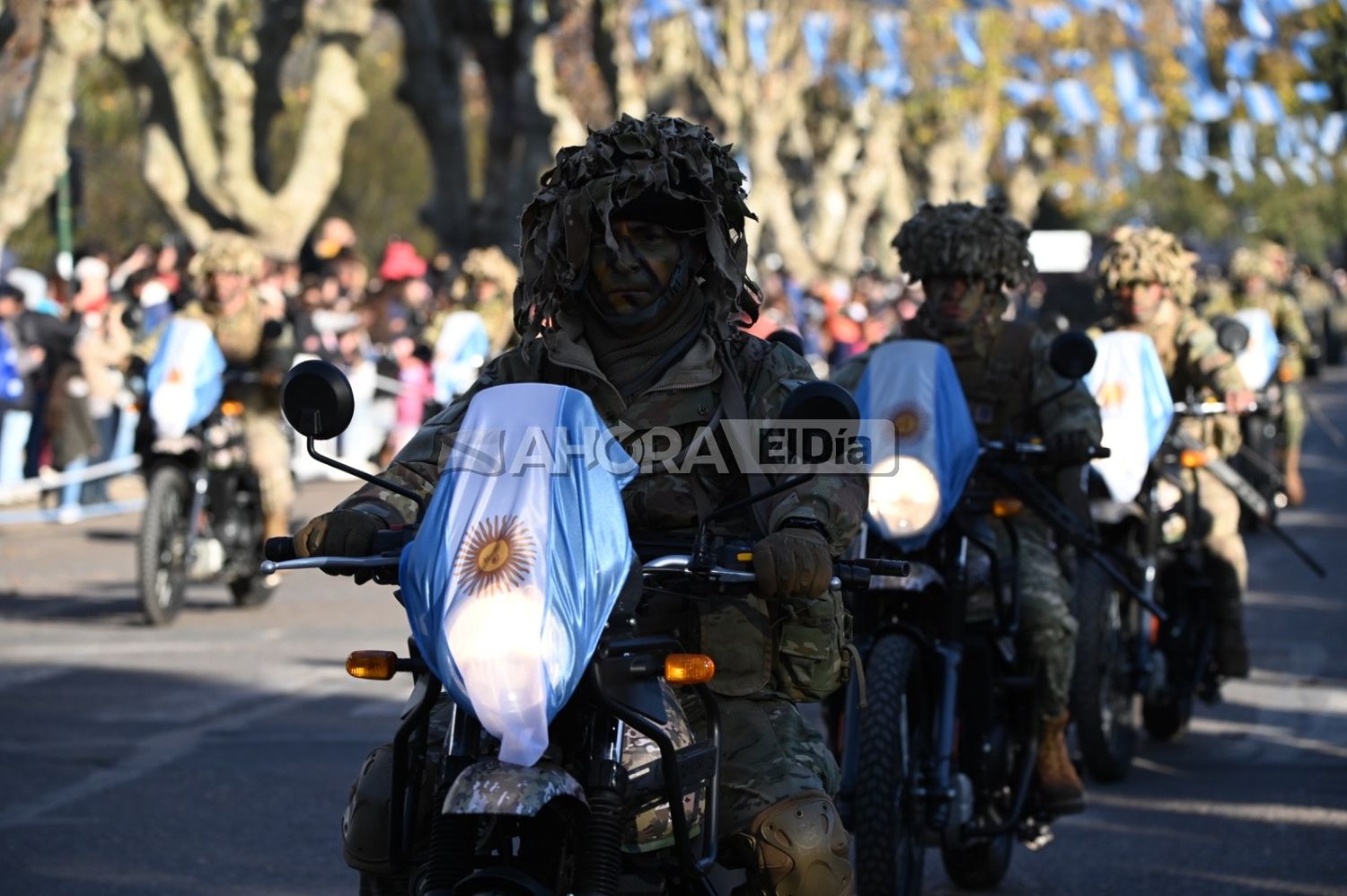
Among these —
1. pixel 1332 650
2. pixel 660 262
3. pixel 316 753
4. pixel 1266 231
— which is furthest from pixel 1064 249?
pixel 660 262

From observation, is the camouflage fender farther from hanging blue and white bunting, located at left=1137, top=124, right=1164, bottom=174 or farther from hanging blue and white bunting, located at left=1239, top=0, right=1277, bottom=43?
hanging blue and white bunting, located at left=1137, top=124, right=1164, bottom=174

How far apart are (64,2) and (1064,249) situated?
38758 mm

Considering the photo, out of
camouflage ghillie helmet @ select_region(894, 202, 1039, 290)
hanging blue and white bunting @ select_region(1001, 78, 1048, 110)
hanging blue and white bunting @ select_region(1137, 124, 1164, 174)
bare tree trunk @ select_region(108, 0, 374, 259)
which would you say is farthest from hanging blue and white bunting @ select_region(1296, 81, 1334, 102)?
camouflage ghillie helmet @ select_region(894, 202, 1039, 290)

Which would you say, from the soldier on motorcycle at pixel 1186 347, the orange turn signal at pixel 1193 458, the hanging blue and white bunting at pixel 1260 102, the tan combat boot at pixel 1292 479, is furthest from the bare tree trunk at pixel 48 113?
the hanging blue and white bunting at pixel 1260 102

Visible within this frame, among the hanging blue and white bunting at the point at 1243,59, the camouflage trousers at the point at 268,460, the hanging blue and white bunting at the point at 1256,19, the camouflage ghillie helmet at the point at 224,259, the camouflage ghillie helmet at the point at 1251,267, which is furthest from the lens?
the hanging blue and white bunting at the point at 1243,59

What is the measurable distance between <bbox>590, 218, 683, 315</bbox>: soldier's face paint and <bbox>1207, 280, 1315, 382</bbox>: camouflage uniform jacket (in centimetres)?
1416

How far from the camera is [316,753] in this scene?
9.00m

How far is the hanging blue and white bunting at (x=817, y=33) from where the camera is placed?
40938mm

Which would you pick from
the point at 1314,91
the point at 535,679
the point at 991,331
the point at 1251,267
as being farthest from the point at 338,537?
the point at 1314,91

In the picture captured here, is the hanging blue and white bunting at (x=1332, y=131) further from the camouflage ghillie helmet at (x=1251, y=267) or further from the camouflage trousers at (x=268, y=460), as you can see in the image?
the camouflage trousers at (x=268, y=460)

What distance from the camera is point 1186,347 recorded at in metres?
9.96

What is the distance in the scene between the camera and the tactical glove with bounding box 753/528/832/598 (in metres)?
4.05

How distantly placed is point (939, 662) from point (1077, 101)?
113 feet

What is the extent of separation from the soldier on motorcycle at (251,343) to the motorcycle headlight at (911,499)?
6.92 meters
